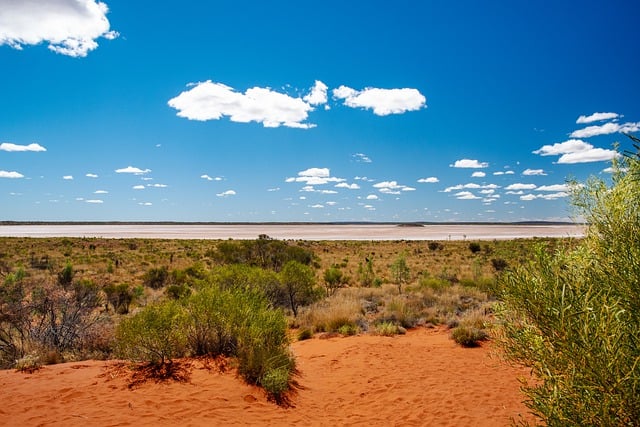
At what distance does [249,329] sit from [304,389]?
1730mm

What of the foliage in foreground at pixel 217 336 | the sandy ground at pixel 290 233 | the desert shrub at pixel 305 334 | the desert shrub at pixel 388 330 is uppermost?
the sandy ground at pixel 290 233

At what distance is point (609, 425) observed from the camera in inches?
129

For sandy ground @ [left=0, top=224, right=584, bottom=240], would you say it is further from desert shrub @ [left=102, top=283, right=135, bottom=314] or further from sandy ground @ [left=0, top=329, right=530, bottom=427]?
desert shrub @ [left=102, top=283, right=135, bottom=314]

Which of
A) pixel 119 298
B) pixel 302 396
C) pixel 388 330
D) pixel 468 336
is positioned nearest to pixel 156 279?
pixel 119 298

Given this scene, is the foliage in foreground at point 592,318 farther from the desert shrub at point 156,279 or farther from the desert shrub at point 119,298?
the desert shrub at point 156,279

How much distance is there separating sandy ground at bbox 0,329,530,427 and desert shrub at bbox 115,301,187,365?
1.46 feet

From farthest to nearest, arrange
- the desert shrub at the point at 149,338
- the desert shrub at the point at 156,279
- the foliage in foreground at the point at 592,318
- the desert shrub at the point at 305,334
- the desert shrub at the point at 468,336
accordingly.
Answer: the desert shrub at the point at 156,279
the desert shrub at the point at 305,334
the desert shrub at the point at 468,336
the desert shrub at the point at 149,338
the foliage in foreground at the point at 592,318

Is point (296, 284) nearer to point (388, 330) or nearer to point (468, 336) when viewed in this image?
point (388, 330)

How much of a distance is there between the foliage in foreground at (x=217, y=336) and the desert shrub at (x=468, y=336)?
5326 millimetres

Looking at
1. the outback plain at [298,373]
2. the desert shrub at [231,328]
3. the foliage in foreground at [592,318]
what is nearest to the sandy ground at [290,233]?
the outback plain at [298,373]

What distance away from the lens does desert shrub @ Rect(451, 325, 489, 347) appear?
38.5 ft

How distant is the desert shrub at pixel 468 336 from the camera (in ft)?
38.5

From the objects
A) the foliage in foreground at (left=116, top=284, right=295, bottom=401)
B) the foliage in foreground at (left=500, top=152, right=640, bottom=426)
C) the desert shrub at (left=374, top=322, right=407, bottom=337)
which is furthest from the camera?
the desert shrub at (left=374, top=322, right=407, bottom=337)

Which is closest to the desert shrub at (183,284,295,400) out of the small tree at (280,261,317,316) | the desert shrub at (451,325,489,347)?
the desert shrub at (451,325,489,347)
